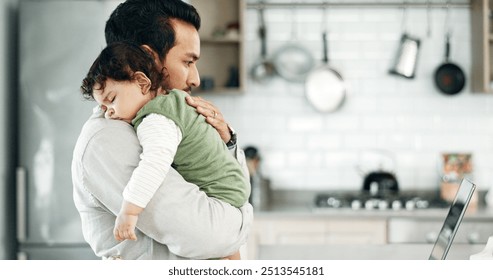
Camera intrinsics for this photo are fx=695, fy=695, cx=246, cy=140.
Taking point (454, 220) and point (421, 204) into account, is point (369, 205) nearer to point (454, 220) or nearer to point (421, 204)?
point (421, 204)

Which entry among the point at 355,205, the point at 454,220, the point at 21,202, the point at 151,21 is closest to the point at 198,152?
the point at 151,21

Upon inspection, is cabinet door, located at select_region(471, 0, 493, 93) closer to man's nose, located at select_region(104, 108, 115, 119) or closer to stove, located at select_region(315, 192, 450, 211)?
stove, located at select_region(315, 192, 450, 211)

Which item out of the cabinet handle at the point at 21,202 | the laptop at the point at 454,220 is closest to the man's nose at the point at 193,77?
the laptop at the point at 454,220

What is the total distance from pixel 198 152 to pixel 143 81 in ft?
0.44

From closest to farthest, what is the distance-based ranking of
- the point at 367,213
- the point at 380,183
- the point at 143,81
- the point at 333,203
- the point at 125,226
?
the point at 125,226 < the point at 143,81 < the point at 367,213 < the point at 333,203 < the point at 380,183

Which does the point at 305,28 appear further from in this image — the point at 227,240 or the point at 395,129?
the point at 227,240

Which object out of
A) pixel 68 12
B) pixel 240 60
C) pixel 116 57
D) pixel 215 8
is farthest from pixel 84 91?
pixel 215 8

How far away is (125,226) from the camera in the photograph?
0.94 m

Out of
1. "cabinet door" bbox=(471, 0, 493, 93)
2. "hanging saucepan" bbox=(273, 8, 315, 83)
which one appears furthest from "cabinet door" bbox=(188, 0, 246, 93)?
"cabinet door" bbox=(471, 0, 493, 93)

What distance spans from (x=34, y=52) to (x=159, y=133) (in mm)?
1785

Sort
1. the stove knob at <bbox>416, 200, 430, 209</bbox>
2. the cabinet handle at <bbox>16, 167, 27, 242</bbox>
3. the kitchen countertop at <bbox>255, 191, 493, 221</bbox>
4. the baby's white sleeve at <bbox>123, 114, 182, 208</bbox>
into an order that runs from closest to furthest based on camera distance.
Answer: the baby's white sleeve at <bbox>123, 114, 182, 208</bbox>, the cabinet handle at <bbox>16, 167, 27, 242</bbox>, the kitchen countertop at <bbox>255, 191, 493, 221</bbox>, the stove knob at <bbox>416, 200, 430, 209</bbox>

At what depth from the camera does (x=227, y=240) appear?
3.30 ft

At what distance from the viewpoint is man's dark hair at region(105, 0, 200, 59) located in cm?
107

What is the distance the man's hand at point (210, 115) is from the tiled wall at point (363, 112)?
6.54 ft
